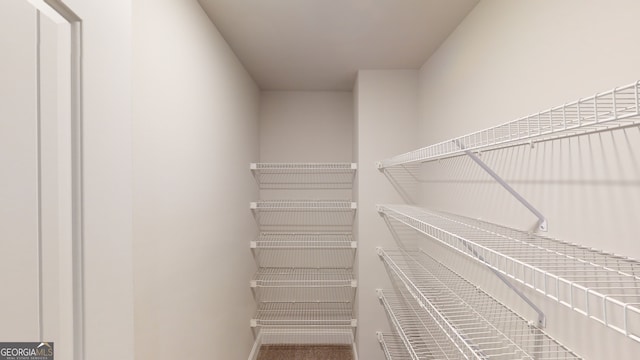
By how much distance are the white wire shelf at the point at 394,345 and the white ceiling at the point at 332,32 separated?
197cm

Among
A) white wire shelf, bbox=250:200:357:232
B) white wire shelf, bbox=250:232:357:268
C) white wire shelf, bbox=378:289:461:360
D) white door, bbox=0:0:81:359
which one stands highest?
white door, bbox=0:0:81:359

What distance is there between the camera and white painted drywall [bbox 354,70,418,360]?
232 centimetres

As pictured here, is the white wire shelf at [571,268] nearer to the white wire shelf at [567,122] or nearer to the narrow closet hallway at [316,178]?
the narrow closet hallway at [316,178]

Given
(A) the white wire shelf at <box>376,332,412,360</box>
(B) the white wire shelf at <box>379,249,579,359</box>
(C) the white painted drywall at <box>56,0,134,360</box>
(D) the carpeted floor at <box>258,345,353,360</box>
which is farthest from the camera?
(D) the carpeted floor at <box>258,345,353,360</box>

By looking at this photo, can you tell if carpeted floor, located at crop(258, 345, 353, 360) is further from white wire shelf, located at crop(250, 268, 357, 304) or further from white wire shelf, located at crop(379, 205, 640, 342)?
white wire shelf, located at crop(379, 205, 640, 342)

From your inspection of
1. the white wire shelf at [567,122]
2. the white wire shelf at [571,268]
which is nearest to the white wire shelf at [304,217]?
the white wire shelf at [567,122]

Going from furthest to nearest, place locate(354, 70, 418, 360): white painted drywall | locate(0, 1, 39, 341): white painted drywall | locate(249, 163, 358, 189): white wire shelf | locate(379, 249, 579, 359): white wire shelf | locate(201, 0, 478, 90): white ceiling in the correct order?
locate(249, 163, 358, 189): white wire shelf, locate(354, 70, 418, 360): white painted drywall, locate(201, 0, 478, 90): white ceiling, locate(379, 249, 579, 359): white wire shelf, locate(0, 1, 39, 341): white painted drywall

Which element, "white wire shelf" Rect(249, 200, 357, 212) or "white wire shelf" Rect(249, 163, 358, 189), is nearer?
"white wire shelf" Rect(249, 200, 357, 212)

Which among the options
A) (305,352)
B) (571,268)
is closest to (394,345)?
(305,352)

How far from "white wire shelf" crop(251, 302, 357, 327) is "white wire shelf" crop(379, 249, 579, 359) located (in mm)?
999

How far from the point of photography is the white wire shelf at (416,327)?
1.82 m

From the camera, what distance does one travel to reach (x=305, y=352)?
2643 millimetres

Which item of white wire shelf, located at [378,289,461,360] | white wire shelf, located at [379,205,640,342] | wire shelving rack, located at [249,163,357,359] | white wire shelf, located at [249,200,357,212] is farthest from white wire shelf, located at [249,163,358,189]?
white wire shelf, located at [379,205,640,342]

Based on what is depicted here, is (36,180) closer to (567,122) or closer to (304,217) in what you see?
(567,122)
